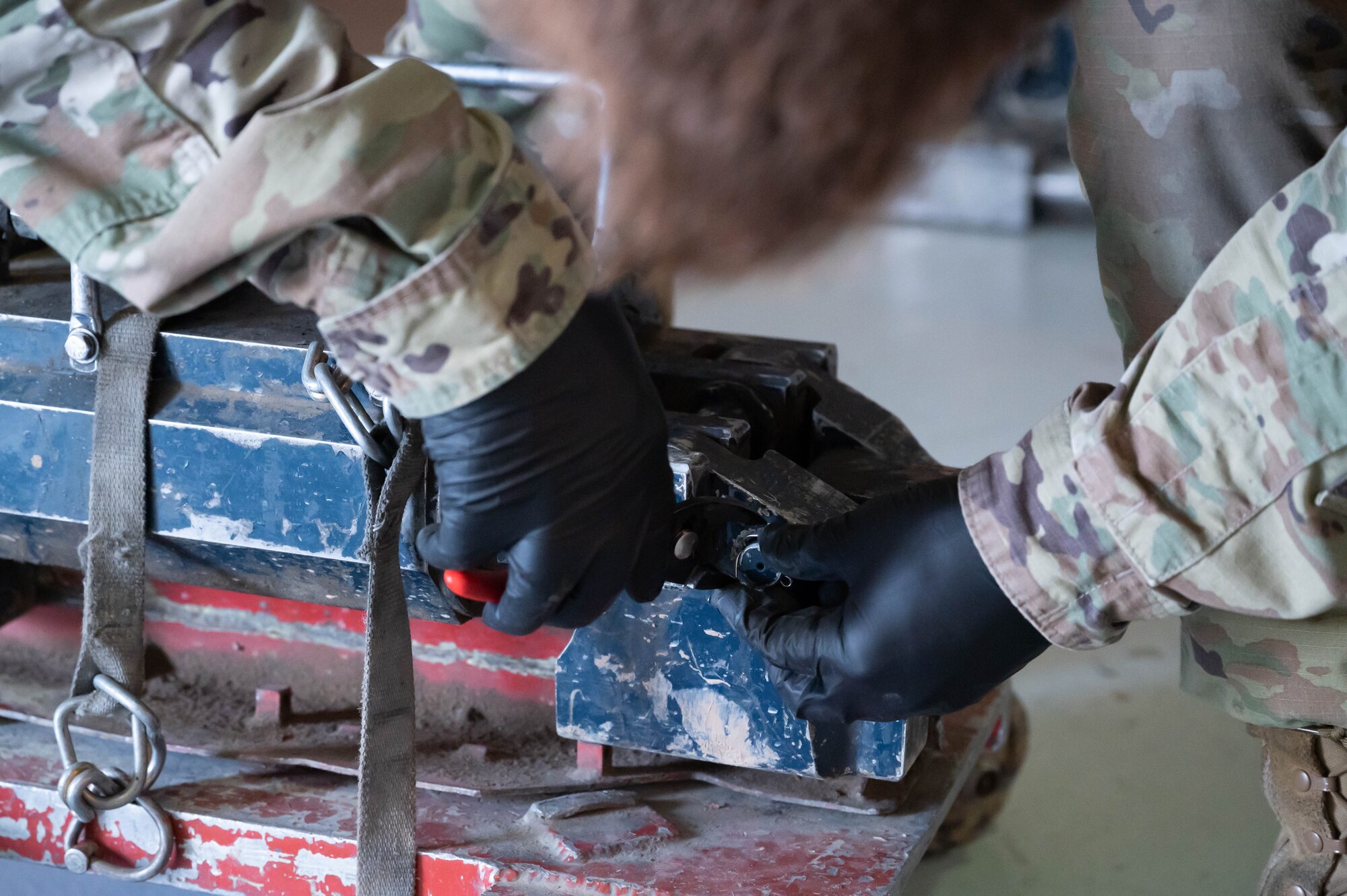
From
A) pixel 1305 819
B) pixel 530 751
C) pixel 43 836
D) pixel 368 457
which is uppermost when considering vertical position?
pixel 368 457

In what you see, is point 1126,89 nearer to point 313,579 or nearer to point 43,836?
point 313,579

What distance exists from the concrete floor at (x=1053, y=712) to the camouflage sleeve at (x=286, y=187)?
Result: 17 centimetres

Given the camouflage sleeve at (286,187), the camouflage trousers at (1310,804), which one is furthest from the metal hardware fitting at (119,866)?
the camouflage trousers at (1310,804)

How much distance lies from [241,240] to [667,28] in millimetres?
399

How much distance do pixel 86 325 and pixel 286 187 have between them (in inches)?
15.0

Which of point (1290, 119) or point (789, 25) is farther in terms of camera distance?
point (1290, 119)

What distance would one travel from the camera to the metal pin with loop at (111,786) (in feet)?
3.62

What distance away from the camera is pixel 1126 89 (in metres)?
1.11

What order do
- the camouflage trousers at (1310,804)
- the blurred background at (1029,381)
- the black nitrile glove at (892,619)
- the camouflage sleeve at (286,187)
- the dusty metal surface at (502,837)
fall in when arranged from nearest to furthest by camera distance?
the camouflage sleeve at (286,187)
the black nitrile glove at (892,619)
the dusty metal surface at (502,837)
the camouflage trousers at (1310,804)
the blurred background at (1029,381)

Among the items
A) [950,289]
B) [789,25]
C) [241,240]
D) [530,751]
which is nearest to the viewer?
[789,25]

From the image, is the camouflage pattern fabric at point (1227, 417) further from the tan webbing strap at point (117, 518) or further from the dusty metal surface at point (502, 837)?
the tan webbing strap at point (117, 518)

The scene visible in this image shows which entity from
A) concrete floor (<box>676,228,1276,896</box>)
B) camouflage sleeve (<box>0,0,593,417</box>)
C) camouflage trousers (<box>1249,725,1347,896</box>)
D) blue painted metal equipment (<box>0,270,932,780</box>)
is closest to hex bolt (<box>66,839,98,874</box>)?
blue painted metal equipment (<box>0,270,932,780</box>)

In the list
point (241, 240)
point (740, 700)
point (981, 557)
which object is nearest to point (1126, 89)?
point (981, 557)

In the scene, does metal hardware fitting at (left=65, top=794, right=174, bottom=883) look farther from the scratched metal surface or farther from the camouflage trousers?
the camouflage trousers
